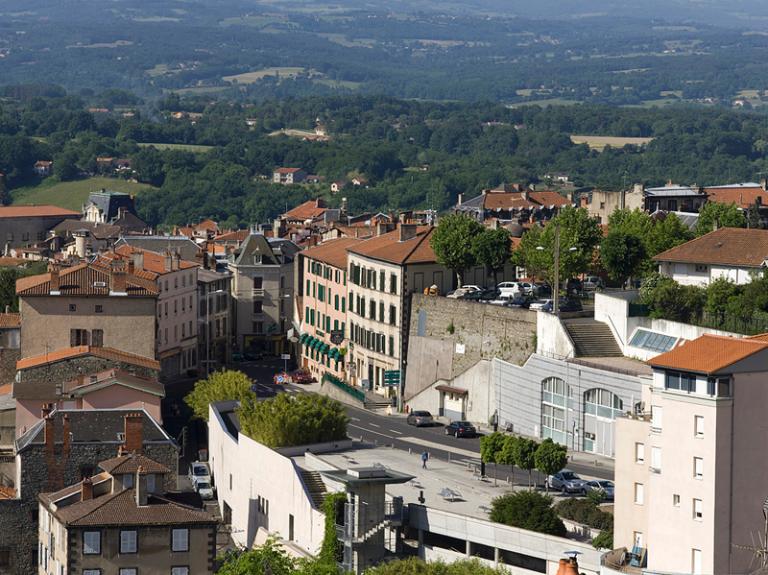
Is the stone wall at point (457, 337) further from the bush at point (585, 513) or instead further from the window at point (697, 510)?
the window at point (697, 510)

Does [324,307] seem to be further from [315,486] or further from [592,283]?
[315,486]

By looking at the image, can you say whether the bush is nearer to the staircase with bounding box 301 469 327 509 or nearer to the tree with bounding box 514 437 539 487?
the tree with bounding box 514 437 539 487

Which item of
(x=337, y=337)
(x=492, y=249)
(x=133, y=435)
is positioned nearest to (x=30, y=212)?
(x=337, y=337)

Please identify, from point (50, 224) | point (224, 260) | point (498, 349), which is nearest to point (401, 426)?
point (498, 349)

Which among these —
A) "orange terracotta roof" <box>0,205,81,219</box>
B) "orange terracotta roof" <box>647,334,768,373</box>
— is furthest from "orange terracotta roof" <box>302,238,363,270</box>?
"orange terracotta roof" <box>0,205,81,219</box>

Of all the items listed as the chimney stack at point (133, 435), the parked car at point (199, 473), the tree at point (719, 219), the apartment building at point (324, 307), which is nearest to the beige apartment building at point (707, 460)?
the chimney stack at point (133, 435)

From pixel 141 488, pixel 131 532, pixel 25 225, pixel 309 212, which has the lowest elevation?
pixel 309 212
